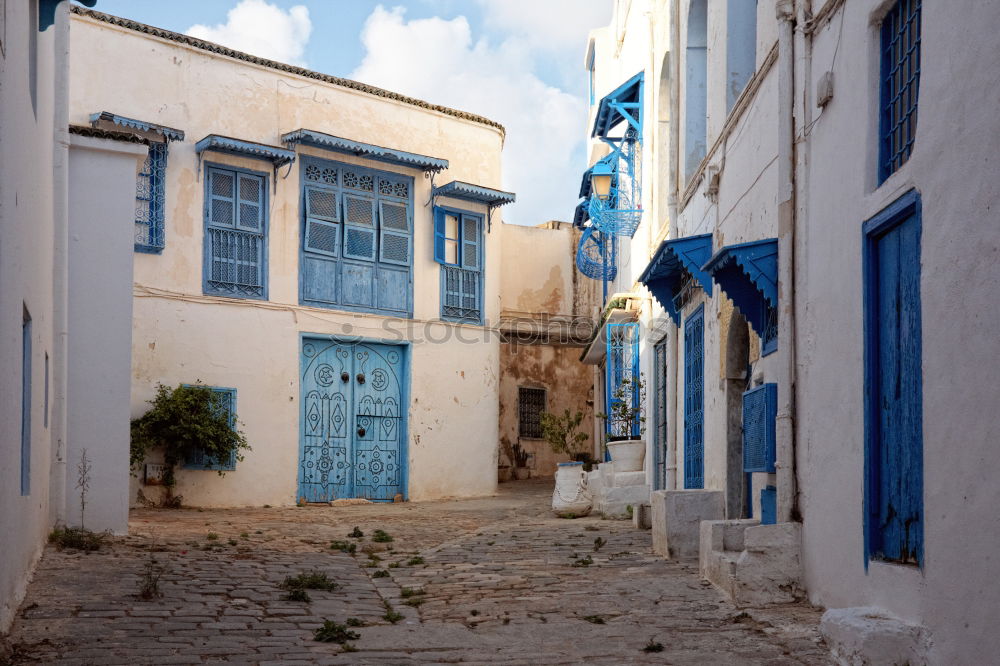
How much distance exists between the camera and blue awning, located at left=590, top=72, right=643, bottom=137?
15680mm

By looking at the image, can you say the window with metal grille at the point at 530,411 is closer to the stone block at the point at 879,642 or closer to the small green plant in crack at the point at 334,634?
the small green plant in crack at the point at 334,634

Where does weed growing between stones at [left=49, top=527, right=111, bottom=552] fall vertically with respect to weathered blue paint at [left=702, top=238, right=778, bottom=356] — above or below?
below

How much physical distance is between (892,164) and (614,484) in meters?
8.89

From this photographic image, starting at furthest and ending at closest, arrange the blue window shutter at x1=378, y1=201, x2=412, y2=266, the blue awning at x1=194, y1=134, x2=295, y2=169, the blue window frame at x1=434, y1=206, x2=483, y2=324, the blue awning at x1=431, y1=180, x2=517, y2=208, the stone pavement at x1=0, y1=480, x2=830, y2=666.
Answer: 1. the blue window frame at x1=434, y1=206, x2=483, y2=324
2. the blue awning at x1=431, y1=180, x2=517, y2=208
3. the blue window shutter at x1=378, y1=201, x2=412, y2=266
4. the blue awning at x1=194, y1=134, x2=295, y2=169
5. the stone pavement at x1=0, y1=480, x2=830, y2=666

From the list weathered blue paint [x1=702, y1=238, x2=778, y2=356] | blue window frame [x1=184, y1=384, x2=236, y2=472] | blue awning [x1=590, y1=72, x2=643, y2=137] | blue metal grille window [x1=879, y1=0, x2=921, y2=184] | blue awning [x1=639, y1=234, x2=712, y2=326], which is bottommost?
blue window frame [x1=184, y1=384, x2=236, y2=472]

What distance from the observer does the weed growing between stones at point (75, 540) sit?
916 cm

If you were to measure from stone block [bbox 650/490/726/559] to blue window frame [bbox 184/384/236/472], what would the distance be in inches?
332

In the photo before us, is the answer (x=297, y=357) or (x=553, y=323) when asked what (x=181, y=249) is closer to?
(x=297, y=357)

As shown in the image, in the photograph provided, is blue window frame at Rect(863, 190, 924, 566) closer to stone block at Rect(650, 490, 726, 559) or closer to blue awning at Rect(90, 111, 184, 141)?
stone block at Rect(650, 490, 726, 559)

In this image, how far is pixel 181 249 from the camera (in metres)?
16.4

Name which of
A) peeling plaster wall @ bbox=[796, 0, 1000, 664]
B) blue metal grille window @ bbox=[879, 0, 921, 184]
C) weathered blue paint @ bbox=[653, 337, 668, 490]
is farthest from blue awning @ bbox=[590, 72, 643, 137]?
blue metal grille window @ bbox=[879, 0, 921, 184]

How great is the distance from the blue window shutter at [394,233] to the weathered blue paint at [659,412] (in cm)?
587

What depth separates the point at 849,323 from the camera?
616 cm

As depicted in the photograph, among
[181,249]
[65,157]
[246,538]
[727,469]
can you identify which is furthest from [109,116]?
[727,469]
